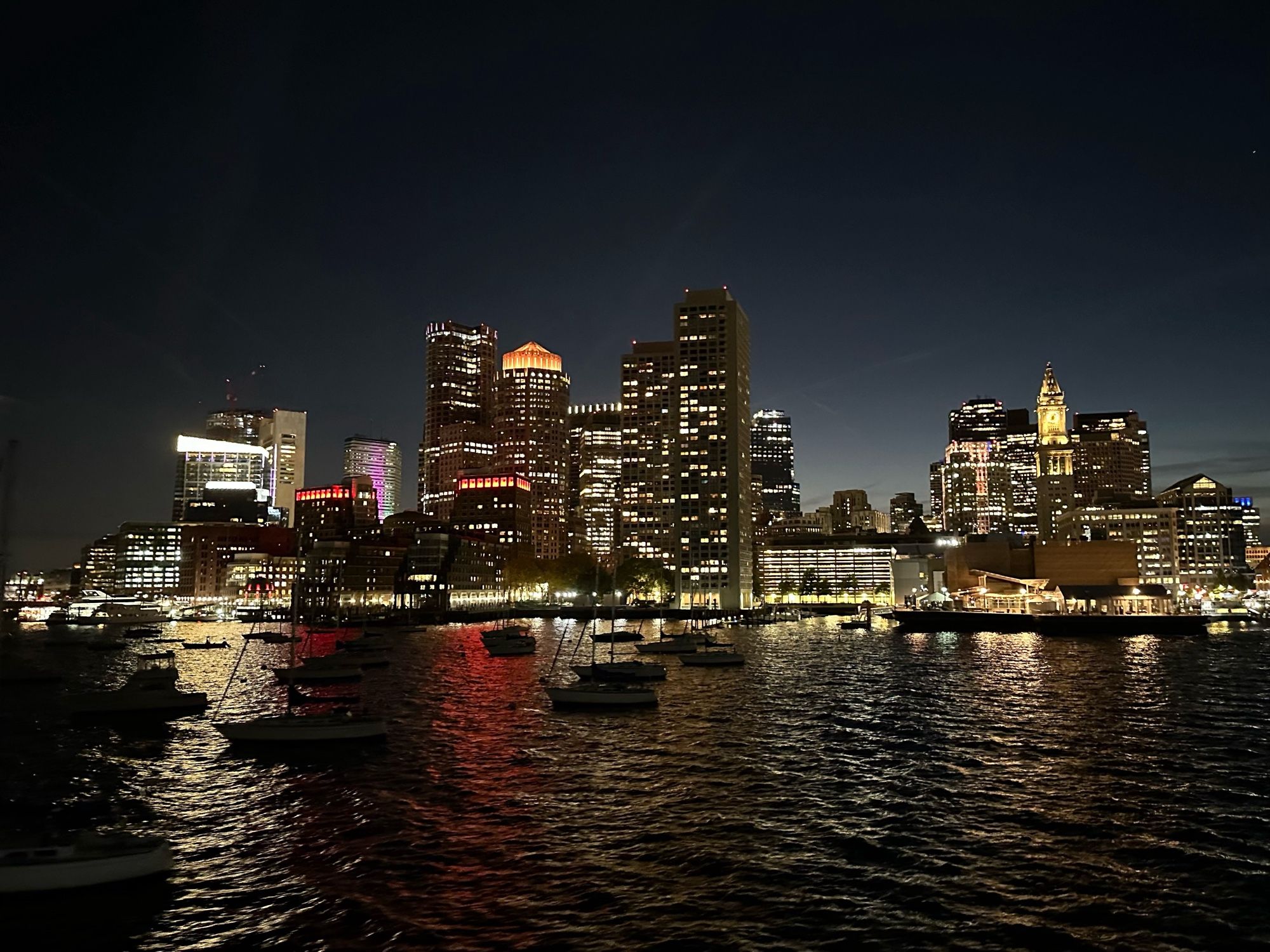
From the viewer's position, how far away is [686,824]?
122 feet

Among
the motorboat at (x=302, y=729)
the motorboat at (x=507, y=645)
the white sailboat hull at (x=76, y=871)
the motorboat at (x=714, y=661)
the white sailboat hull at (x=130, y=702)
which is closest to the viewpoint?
the white sailboat hull at (x=76, y=871)

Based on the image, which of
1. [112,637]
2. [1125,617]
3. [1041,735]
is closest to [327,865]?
[1041,735]

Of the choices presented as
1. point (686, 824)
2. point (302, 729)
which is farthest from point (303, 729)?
point (686, 824)

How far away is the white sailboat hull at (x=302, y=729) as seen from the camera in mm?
53500

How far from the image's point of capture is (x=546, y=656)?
11944 cm

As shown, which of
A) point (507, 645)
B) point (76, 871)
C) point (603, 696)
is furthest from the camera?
point (507, 645)

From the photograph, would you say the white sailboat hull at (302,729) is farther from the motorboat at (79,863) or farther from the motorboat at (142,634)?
the motorboat at (142,634)

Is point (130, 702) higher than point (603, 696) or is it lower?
higher

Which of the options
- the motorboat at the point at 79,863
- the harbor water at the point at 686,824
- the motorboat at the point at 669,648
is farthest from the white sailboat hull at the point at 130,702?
the motorboat at the point at 669,648

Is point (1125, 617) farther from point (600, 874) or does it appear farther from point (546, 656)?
point (600, 874)

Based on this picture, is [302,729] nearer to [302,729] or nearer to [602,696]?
[302,729]

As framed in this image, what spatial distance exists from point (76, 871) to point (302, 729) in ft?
82.4

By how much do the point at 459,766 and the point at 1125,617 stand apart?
6557 inches

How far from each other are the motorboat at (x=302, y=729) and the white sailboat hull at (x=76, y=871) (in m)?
23.4
